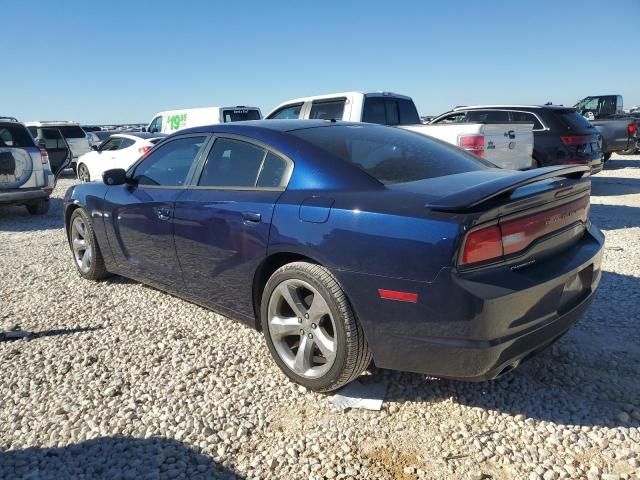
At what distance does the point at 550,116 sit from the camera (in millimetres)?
9164

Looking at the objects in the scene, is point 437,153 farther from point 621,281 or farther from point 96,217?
point 96,217

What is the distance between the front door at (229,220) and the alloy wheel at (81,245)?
70.0 inches

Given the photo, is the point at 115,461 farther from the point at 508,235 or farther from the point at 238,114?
the point at 238,114

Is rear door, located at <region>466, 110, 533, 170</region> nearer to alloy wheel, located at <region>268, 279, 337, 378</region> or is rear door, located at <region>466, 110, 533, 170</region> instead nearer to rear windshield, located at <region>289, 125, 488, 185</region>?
rear windshield, located at <region>289, 125, 488, 185</region>

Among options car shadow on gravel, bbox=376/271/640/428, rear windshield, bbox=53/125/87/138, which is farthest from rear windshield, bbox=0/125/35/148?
car shadow on gravel, bbox=376/271/640/428

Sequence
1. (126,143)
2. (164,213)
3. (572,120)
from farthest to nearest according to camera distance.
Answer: (126,143), (572,120), (164,213)

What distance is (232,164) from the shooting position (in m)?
3.30

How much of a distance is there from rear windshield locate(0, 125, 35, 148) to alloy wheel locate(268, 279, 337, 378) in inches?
300

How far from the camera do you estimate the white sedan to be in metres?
10.5

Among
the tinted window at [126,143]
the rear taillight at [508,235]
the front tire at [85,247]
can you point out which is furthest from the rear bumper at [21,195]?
the rear taillight at [508,235]

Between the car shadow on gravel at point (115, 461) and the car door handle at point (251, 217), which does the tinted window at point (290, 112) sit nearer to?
the car door handle at point (251, 217)

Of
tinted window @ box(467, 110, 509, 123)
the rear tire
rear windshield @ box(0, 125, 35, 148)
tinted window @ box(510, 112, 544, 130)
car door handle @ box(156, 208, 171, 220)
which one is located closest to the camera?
car door handle @ box(156, 208, 171, 220)

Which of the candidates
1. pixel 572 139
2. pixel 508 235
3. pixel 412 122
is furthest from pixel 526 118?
pixel 508 235

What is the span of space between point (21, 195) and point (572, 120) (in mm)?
9781
